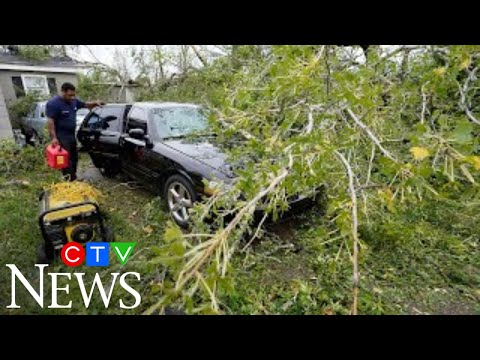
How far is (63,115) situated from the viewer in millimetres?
4844

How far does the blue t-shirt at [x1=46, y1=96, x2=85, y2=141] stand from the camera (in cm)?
474

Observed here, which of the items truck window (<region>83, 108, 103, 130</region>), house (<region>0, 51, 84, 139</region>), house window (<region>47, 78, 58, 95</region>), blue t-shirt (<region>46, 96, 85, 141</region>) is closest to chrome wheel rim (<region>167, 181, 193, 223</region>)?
blue t-shirt (<region>46, 96, 85, 141</region>)

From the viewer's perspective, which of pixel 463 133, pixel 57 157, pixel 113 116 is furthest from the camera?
pixel 113 116

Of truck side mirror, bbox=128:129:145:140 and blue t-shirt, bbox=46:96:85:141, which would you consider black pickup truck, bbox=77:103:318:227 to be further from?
blue t-shirt, bbox=46:96:85:141

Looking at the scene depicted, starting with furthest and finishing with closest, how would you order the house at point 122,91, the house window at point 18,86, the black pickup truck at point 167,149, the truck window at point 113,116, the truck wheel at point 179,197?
the house window at point 18,86
the house at point 122,91
the truck window at point 113,116
the truck wheel at point 179,197
the black pickup truck at point 167,149

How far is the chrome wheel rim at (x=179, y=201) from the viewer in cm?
393

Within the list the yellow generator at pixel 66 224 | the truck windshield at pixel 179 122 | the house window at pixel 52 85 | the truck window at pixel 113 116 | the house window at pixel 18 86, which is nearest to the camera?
the yellow generator at pixel 66 224

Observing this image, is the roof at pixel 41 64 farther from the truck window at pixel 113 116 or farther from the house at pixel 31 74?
the truck window at pixel 113 116

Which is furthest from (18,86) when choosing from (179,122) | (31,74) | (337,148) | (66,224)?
(337,148)

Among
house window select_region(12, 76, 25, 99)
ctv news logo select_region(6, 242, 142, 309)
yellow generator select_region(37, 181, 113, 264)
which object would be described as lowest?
ctv news logo select_region(6, 242, 142, 309)

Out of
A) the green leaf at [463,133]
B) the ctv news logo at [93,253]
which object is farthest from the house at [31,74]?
the green leaf at [463,133]

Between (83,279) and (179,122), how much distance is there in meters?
2.54

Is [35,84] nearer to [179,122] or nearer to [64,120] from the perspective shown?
[64,120]
